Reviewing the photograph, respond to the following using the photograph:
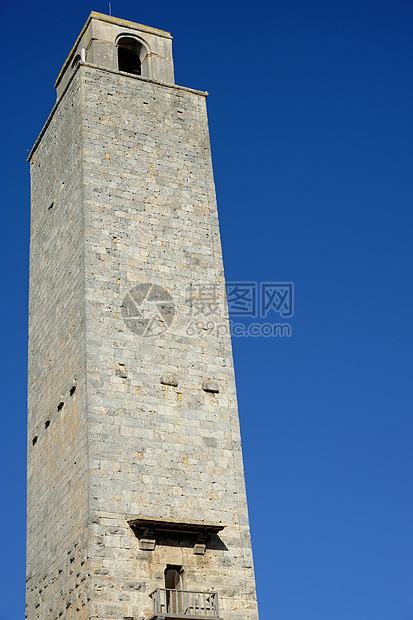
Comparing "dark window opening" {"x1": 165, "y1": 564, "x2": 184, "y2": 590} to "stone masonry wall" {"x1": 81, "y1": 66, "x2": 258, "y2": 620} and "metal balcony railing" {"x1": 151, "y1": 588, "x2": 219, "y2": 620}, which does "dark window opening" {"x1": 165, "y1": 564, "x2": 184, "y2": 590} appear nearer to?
"stone masonry wall" {"x1": 81, "y1": 66, "x2": 258, "y2": 620}

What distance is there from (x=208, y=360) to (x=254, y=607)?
18.6 ft

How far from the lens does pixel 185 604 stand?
1886 centimetres

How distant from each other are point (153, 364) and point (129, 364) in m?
0.60

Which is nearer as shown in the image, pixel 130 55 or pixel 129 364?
pixel 129 364

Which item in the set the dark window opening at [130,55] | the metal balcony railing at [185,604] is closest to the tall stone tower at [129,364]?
the metal balcony railing at [185,604]

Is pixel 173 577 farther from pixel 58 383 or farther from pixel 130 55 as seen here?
pixel 130 55

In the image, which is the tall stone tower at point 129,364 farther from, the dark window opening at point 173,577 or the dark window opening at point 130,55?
the dark window opening at point 130,55

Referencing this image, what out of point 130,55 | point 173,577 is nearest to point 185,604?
point 173,577

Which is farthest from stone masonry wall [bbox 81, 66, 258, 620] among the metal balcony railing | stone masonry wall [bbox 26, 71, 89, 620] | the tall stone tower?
stone masonry wall [bbox 26, 71, 89, 620]

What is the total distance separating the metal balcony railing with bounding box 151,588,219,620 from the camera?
18594 mm

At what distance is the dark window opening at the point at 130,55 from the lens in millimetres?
27344

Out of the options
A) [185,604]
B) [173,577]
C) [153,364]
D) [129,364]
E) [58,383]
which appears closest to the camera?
[185,604]

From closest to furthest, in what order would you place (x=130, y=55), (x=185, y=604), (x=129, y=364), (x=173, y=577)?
(x=185, y=604), (x=173, y=577), (x=129, y=364), (x=130, y=55)

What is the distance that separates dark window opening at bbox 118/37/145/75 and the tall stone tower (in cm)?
45
